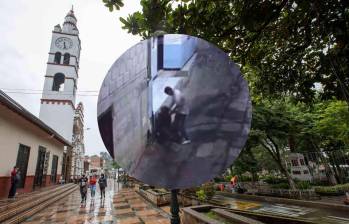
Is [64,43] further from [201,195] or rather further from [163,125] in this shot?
[163,125]

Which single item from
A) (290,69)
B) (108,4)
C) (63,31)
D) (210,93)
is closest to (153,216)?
(290,69)

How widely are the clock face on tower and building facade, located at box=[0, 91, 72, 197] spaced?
743 inches

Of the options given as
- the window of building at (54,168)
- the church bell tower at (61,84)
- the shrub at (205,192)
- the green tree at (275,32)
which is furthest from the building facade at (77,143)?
the green tree at (275,32)

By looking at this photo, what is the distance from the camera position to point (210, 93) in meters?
1.28

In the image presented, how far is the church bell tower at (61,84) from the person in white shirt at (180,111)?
30825 mm

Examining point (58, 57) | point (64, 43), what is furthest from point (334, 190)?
point (64, 43)

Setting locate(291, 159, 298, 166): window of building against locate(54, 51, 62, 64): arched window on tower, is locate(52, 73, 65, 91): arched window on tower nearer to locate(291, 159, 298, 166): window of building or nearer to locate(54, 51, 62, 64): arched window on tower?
locate(54, 51, 62, 64): arched window on tower

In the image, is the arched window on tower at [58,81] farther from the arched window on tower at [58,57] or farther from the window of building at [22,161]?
the window of building at [22,161]

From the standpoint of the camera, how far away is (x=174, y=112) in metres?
1.21

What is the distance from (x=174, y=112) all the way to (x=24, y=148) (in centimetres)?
1553

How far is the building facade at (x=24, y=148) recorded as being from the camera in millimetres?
10352

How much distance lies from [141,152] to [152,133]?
0.13 metres

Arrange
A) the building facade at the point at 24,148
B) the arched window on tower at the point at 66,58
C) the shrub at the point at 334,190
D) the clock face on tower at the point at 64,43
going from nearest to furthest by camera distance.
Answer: the building facade at the point at 24,148, the shrub at the point at 334,190, the arched window on tower at the point at 66,58, the clock face on tower at the point at 64,43

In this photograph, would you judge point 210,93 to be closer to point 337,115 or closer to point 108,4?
point 108,4
